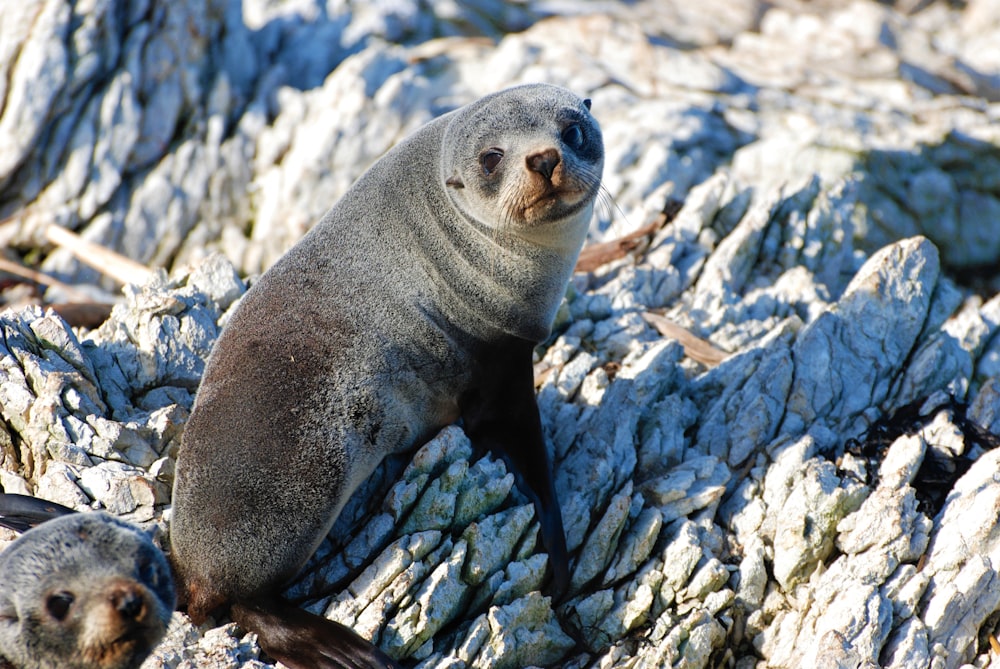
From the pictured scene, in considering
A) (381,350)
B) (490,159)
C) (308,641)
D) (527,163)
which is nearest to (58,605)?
(308,641)

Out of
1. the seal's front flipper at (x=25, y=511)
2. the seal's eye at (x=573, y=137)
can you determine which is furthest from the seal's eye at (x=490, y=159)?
the seal's front flipper at (x=25, y=511)

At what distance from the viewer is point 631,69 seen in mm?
15586

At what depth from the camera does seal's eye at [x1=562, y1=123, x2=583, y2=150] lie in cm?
661

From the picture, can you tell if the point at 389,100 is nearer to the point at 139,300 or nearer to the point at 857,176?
the point at 857,176

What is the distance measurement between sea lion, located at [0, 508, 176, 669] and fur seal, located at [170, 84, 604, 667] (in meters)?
1.28

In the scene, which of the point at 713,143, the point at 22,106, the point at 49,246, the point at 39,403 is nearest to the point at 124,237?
the point at 49,246

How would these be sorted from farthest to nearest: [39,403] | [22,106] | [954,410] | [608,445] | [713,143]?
1. [713,143]
2. [22,106]
3. [954,410]
4. [608,445]
5. [39,403]

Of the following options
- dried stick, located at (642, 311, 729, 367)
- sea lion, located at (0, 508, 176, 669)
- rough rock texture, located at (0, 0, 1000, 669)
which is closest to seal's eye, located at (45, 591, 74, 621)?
sea lion, located at (0, 508, 176, 669)

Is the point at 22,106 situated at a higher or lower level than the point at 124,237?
higher

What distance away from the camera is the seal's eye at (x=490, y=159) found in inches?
259

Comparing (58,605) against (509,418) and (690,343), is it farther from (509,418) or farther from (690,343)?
(690,343)

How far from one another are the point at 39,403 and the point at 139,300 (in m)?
1.37

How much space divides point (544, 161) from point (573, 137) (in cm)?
50

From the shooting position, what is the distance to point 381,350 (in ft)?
20.9
